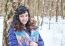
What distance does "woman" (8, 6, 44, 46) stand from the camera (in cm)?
304

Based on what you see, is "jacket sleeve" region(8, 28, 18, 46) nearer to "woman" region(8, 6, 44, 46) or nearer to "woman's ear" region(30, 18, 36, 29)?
"woman" region(8, 6, 44, 46)

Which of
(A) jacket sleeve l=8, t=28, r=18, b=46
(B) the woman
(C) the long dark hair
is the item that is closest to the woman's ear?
(B) the woman

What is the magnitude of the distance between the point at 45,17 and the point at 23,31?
32cm

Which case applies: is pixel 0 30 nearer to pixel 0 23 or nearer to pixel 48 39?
pixel 0 23

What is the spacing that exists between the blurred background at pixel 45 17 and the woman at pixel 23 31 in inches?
2.0

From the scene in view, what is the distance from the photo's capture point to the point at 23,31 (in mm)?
3084

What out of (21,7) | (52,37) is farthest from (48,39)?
(21,7)

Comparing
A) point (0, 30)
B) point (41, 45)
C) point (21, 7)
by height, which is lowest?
point (41, 45)

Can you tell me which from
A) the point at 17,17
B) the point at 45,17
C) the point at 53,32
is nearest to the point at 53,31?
the point at 53,32

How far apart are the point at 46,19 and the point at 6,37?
1.78 feet

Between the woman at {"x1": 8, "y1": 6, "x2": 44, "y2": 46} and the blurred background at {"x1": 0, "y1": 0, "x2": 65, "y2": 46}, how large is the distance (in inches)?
2.0

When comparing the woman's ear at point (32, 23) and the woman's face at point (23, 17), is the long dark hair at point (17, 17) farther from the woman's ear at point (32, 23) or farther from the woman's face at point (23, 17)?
the woman's ear at point (32, 23)

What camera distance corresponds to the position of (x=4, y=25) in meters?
3.04

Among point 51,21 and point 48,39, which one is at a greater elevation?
point 51,21
